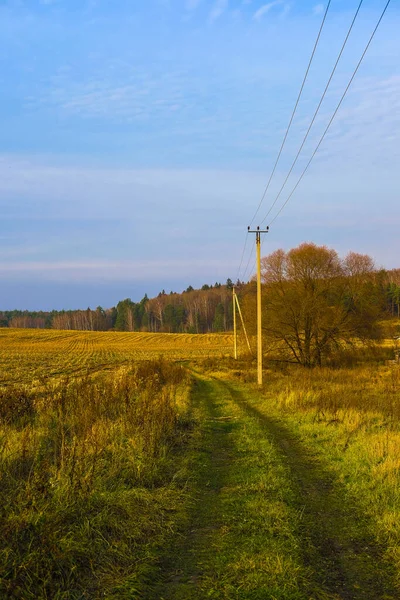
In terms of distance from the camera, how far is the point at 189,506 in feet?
19.7

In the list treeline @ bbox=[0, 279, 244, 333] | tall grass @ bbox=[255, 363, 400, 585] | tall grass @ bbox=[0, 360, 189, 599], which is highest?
treeline @ bbox=[0, 279, 244, 333]

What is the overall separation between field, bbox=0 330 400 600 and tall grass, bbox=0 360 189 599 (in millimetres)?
17

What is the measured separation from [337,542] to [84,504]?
2.86 meters

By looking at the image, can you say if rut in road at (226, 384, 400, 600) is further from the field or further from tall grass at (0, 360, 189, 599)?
tall grass at (0, 360, 189, 599)

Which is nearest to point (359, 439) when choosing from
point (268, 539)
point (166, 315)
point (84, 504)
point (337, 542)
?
point (337, 542)

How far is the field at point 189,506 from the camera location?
4.04 m

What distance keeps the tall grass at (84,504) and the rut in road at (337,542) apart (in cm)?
168

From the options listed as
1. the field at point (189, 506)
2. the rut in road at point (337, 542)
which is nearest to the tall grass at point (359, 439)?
the field at point (189, 506)

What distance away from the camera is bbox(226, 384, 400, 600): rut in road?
407cm

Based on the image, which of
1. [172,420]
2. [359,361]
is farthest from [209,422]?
[359,361]

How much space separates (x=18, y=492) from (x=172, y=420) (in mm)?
5302

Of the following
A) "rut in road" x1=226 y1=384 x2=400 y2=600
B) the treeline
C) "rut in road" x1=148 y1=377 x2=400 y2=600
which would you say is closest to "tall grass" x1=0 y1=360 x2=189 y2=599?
"rut in road" x1=148 y1=377 x2=400 y2=600

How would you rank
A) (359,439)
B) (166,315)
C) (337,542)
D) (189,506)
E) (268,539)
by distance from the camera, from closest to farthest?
1. (268,539)
2. (337,542)
3. (189,506)
4. (359,439)
5. (166,315)

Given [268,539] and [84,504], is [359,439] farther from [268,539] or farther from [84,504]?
[84,504]
